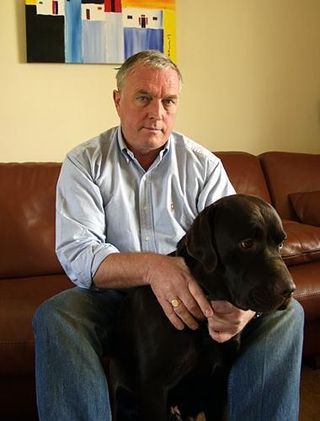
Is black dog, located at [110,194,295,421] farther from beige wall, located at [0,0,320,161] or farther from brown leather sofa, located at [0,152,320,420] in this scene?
beige wall, located at [0,0,320,161]

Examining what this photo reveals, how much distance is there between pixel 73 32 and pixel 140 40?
1.09 ft

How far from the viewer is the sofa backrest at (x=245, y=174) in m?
2.50

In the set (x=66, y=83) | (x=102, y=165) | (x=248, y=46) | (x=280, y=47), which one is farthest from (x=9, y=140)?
(x=280, y=47)

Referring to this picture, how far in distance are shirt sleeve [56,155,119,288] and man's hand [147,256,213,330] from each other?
0.62ft

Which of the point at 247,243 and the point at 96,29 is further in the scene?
the point at 96,29

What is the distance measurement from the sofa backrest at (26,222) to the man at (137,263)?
64 centimetres

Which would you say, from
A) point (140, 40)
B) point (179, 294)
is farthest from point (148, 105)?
point (140, 40)

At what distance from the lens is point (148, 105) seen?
1530 millimetres

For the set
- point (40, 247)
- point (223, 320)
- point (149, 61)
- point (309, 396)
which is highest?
point (149, 61)

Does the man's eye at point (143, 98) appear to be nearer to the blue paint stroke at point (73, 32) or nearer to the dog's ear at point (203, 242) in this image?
the dog's ear at point (203, 242)

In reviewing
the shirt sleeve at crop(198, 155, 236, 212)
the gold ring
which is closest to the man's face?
the shirt sleeve at crop(198, 155, 236, 212)

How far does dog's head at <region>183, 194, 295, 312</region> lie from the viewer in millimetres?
1025

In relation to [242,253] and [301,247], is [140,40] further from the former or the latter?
[242,253]

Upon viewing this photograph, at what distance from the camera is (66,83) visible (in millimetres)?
2547
